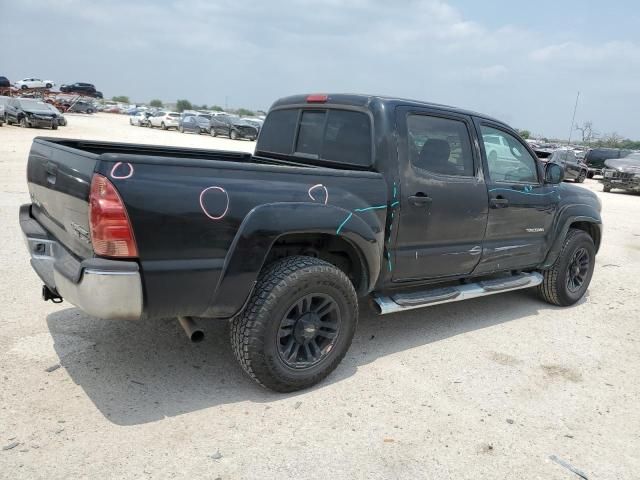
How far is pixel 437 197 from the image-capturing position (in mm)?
4133

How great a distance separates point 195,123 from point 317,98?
121 ft

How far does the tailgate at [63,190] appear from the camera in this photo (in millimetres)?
2885

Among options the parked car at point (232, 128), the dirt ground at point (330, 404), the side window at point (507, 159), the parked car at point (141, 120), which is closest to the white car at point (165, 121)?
the parked car at point (141, 120)

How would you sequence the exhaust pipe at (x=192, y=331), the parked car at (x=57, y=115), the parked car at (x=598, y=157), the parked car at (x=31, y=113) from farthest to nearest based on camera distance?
the parked car at (x=57, y=115), the parked car at (x=31, y=113), the parked car at (x=598, y=157), the exhaust pipe at (x=192, y=331)

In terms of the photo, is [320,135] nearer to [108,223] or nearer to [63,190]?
[63,190]

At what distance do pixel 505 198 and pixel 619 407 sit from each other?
1881 mm

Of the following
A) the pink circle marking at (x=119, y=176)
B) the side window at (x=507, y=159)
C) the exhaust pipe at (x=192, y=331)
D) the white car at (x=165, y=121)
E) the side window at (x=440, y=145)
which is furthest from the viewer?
the white car at (x=165, y=121)

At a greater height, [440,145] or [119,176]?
[440,145]

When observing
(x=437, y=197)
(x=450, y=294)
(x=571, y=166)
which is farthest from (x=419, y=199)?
(x=571, y=166)

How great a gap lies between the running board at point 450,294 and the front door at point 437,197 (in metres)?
0.15

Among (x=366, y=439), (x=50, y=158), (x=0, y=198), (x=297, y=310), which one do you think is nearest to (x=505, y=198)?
(x=297, y=310)

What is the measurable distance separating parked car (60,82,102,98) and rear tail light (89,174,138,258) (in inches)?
2326

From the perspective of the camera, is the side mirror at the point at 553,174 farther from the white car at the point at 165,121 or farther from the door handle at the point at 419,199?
the white car at the point at 165,121

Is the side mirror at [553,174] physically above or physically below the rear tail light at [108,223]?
above
